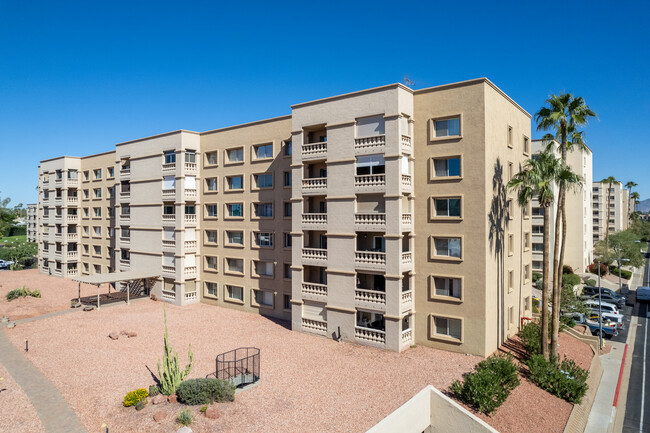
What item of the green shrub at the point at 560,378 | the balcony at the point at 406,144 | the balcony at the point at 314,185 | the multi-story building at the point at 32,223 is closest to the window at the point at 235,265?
the balcony at the point at 314,185

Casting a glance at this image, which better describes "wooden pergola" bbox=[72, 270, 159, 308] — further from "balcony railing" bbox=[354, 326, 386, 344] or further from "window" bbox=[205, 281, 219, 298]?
"balcony railing" bbox=[354, 326, 386, 344]

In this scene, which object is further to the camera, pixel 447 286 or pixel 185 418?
pixel 447 286

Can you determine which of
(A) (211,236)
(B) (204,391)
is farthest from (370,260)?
(A) (211,236)

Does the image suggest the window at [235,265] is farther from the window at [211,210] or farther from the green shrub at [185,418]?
the green shrub at [185,418]

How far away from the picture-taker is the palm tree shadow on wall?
92.5 feet

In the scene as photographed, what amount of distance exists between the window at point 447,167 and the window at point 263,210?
16.5 meters

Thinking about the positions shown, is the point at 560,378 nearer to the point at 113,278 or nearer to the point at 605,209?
the point at 113,278

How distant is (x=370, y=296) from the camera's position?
2881 cm

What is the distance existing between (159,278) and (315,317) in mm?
21823

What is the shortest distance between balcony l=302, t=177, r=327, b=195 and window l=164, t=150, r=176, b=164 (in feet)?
62.0

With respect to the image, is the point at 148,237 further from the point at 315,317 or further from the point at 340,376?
the point at 340,376

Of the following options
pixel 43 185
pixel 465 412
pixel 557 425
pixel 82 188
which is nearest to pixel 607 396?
pixel 557 425

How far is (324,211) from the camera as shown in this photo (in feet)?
107

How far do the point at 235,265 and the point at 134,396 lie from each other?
21276 millimetres
